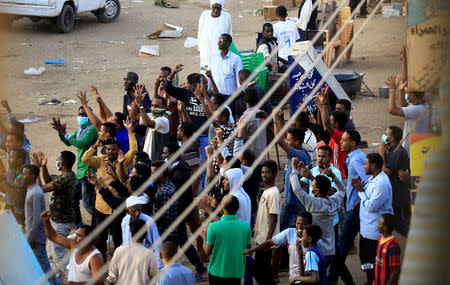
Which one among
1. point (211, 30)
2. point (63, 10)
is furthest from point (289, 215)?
point (63, 10)

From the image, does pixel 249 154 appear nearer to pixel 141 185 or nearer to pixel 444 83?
pixel 141 185

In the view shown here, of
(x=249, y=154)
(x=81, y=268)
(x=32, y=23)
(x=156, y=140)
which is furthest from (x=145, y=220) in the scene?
(x=32, y=23)

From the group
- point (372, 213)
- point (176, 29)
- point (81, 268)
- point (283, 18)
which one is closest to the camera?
point (81, 268)

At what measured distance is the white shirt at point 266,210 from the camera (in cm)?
524

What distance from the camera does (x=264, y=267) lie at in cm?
532

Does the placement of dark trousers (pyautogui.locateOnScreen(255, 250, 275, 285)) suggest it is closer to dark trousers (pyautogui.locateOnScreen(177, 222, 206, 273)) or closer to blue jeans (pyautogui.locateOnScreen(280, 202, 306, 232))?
blue jeans (pyautogui.locateOnScreen(280, 202, 306, 232))

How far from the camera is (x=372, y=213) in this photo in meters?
5.06

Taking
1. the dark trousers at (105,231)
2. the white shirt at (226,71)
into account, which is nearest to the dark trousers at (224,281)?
the dark trousers at (105,231)

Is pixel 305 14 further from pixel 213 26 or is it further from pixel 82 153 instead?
pixel 82 153

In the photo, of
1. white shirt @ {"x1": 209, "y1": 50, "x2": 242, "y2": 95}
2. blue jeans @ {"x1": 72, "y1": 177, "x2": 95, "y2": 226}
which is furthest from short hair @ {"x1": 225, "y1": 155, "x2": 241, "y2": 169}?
white shirt @ {"x1": 209, "y1": 50, "x2": 242, "y2": 95}

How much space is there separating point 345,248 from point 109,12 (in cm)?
1368

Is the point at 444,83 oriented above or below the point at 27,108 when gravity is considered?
above

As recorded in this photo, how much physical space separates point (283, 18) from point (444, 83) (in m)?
10.1

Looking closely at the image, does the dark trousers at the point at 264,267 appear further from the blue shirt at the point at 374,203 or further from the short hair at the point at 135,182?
the short hair at the point at 135,182
